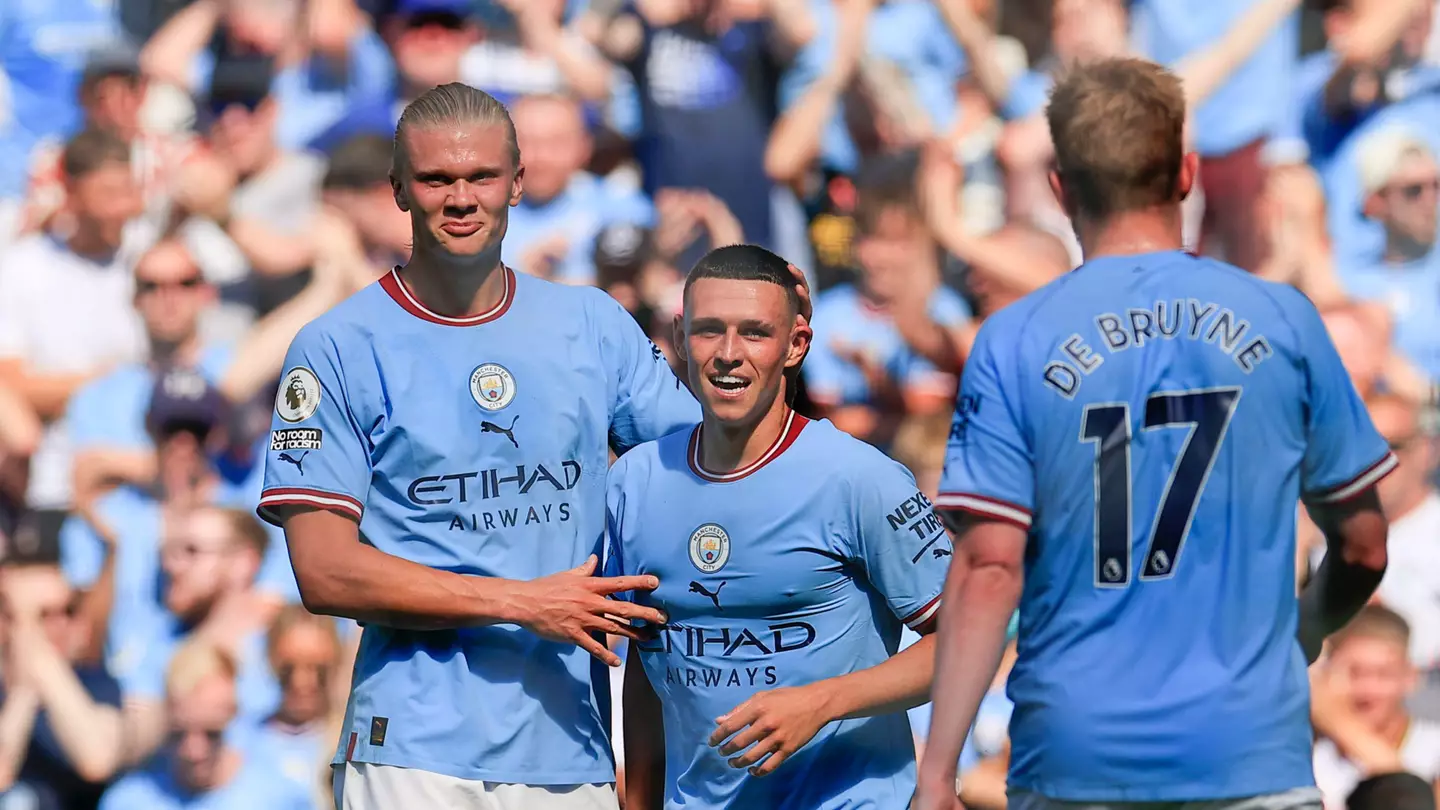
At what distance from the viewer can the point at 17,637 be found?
6789 mm

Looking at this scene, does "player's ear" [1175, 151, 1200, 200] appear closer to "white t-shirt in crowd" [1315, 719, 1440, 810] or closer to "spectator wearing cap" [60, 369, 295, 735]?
"white t-shirt in crowd" [1315, 719, 1440, 810]

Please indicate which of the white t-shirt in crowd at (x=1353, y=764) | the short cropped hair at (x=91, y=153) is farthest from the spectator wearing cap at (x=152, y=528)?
the white t-shirt in crowd at (x=1353, y=764)

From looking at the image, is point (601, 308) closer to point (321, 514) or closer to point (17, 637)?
point (321, 514)

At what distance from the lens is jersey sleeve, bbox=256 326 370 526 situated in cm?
372

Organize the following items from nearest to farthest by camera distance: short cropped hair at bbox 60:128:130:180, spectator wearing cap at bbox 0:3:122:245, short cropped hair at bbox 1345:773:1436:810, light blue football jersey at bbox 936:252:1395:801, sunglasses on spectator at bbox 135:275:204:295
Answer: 1. light blue football jersey at bbox 936:252:1395:801
2. short cropped hair at bbox 1345:773:1436:810
3. sunglasses on spectator at bbox 135:275:204:295
4. short cropped hair at bbox 60:128:130:180
5. spectator wearing cap at bbox 0:3:122:245

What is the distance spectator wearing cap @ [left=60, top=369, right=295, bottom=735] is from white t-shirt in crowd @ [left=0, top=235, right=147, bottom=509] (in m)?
0.34

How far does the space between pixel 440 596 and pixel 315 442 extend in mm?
416

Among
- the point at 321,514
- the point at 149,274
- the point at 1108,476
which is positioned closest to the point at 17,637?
the point at 149,274

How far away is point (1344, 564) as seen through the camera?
3127 millimetres

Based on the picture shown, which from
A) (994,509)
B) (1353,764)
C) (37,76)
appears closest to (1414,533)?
(1353,764)

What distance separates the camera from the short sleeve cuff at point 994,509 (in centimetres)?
304

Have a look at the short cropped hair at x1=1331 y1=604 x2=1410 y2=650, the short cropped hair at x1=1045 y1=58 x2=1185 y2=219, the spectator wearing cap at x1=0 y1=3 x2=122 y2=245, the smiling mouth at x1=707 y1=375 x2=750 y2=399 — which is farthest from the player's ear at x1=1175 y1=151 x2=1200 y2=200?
the spectator wearing cap at x1=0 y1=3 x2=122 y2=245

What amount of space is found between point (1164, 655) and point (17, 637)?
508cm

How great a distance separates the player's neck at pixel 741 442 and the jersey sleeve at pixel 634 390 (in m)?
0.24
